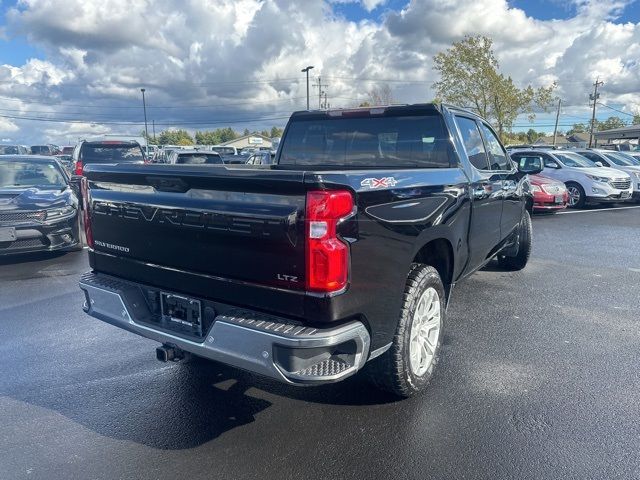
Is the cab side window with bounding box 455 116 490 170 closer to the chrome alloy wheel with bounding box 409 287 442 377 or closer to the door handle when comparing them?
the door handle

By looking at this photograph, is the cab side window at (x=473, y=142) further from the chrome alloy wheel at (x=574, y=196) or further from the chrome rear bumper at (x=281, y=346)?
the chrome alloy wheel at (x=574, y=196)

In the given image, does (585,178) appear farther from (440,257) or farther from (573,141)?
(573,141)

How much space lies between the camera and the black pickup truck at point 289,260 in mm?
2410

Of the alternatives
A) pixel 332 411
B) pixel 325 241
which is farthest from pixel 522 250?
pixel 325 241

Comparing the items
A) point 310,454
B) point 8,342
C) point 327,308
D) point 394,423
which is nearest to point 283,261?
point 327,308

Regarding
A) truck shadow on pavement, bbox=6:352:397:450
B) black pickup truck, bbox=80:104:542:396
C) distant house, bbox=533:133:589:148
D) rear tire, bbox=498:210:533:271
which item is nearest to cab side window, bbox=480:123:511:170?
black pickup truck, bbox=80:104:542:396

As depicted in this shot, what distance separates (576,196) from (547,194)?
8.42 ft

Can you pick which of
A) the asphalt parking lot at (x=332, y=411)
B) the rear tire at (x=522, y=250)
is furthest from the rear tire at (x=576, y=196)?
the asphalt parking lot at (x=332, y=411)

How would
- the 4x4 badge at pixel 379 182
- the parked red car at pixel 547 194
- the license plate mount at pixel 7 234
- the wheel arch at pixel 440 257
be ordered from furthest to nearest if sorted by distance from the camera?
the parked red car at pixel 547 194
the license plate mount at pixel 7 234
the wheel arch at pixel 440 257
the 4x4 badge at pixel 379 182

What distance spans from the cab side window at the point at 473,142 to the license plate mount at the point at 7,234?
613 cm

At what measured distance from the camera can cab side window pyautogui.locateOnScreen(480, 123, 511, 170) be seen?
4921 mm

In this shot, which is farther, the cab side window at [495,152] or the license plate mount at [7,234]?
the license plate mount at [7,234]

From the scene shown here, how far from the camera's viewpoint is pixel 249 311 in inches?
103

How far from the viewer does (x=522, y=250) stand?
21.3ft
